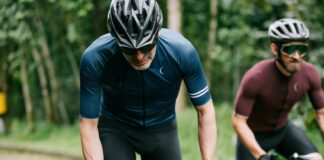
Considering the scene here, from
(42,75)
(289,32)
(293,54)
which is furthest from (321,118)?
(42,75)

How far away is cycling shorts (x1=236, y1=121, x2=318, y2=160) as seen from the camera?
4.75 meters

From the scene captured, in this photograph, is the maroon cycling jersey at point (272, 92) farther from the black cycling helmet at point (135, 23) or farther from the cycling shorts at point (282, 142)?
the black cycling helmet at point (135, 23)

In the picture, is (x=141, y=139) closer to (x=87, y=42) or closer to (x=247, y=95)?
(x=247, y=95)

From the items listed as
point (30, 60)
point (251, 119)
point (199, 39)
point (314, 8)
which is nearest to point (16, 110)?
point (30, 60)

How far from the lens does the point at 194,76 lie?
3.65 m

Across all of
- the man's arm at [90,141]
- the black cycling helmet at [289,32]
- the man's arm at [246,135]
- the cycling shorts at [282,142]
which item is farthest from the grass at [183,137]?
the man's arm at [90,141]

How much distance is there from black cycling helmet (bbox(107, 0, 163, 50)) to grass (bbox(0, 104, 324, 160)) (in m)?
3.55

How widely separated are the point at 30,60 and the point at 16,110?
910 cm

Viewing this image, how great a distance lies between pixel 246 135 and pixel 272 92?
47 cm

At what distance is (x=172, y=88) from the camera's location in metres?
3.82

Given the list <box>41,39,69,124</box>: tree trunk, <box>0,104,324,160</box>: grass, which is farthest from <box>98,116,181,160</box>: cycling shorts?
<box>41,39,69,124</box>: tree trunk

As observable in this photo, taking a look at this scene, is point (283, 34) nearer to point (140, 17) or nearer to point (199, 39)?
point (140, 17)

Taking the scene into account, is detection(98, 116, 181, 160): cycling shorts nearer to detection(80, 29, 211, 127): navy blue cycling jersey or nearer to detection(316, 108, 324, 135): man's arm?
detection(80, 29, 211, 127): navy blue cycling jersey

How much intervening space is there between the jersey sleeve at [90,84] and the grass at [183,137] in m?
3.37
